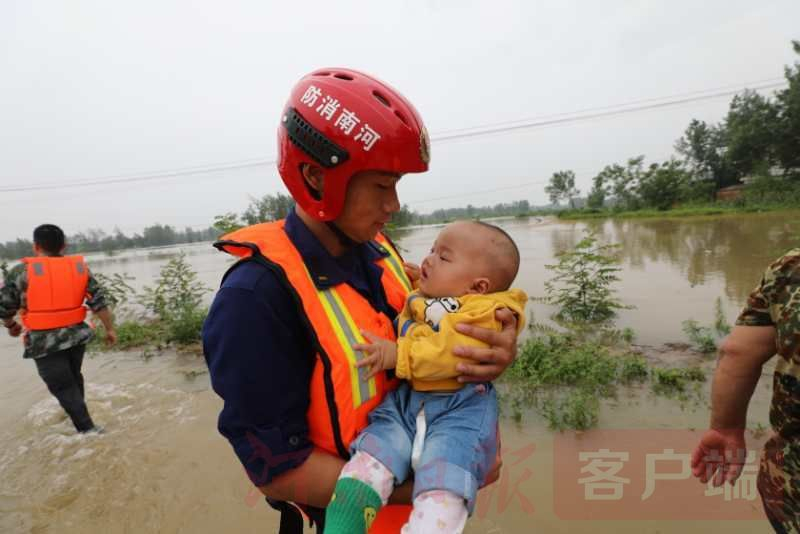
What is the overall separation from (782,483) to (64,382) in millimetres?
5889

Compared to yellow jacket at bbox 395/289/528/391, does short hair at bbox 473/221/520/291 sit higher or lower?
higher

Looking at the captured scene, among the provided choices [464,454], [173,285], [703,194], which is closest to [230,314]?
[464,454]

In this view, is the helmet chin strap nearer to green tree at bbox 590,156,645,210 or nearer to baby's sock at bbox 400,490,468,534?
baby's sock at bbox 400,490,468,534

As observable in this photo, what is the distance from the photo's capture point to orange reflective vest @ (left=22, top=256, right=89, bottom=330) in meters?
4.24

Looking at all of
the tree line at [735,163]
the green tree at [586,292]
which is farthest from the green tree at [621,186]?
the green tree at [586,292]

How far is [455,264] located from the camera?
176cm

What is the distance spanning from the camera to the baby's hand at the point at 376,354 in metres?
1.30

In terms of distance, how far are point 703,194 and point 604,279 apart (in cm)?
4112

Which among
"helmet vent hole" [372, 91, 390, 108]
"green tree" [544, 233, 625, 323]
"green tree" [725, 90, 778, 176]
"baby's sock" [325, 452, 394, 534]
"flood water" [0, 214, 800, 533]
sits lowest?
"flood water" [0, 214, 800, 533]

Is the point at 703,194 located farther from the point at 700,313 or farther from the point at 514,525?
the point at 514,525

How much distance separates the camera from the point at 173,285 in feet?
29.4

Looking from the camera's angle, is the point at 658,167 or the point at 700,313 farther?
the point at 658,167

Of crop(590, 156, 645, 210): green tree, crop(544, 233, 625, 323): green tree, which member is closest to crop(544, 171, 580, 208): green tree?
crop(590, 156, 645, 210): green tree

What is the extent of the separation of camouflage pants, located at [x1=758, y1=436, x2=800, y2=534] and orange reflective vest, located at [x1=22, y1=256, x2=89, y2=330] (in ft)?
18.9
